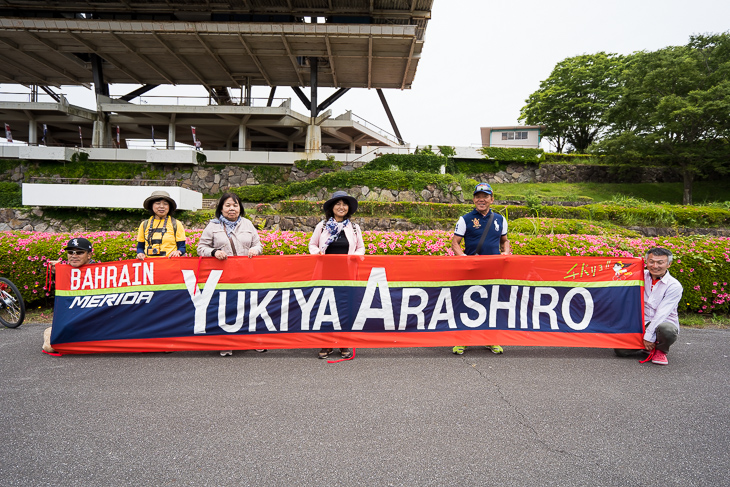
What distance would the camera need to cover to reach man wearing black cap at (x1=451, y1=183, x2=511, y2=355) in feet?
15.8

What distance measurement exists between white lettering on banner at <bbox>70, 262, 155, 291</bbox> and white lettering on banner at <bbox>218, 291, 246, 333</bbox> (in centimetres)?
90

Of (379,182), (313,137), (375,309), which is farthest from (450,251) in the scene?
(313,137)

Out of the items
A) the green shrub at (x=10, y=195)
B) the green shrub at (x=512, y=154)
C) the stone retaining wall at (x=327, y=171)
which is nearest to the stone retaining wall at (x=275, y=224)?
the green shrub at (x=10, y=195)

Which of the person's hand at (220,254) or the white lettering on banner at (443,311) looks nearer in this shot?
the person's hand at (220,254)

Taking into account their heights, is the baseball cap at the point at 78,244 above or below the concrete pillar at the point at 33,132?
below

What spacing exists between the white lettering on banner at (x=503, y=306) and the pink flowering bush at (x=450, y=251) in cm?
180

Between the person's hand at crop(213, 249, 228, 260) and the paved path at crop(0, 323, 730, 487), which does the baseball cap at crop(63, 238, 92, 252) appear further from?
A: the person's hand at crop(213, 249, 228, 260)

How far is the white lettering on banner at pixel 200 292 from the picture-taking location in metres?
4.53

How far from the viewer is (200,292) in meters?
4.57

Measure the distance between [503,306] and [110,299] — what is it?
4.87 m

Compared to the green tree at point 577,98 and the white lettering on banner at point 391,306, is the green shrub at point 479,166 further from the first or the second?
the white lettering on banner at point 391,306

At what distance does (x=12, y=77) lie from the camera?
3272 centimetres

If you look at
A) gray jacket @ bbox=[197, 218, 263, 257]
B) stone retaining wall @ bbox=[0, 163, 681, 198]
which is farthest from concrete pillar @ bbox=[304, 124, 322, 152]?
gray jacket @ bbox=[197, 218, 263, 257]

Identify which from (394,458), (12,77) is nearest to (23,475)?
(394,458)
